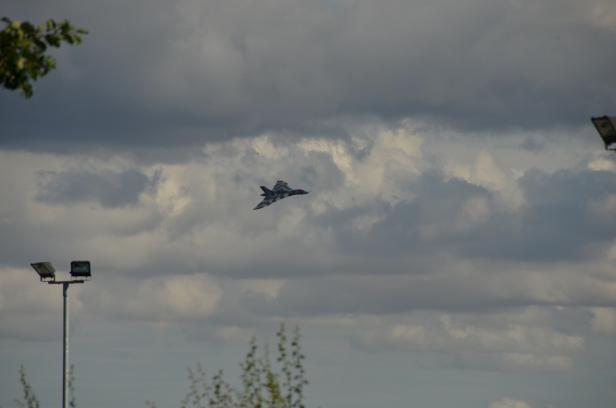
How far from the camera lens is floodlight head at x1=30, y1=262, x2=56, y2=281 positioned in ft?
277

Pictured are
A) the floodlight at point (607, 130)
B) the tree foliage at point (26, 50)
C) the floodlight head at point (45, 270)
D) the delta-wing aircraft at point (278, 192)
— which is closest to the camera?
the tree foliage at point (26, 50)

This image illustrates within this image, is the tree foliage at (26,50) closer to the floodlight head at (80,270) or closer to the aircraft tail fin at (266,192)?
the floodlight head at (80,270)

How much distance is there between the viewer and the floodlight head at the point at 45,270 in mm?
84475

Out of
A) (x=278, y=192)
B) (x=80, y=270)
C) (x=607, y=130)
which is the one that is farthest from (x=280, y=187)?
(x=607, y=130)

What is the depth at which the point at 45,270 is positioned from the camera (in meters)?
85.4

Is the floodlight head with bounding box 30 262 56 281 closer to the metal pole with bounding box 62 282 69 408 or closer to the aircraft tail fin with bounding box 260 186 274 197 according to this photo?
the metal pole with bounding box 62 282 69 408

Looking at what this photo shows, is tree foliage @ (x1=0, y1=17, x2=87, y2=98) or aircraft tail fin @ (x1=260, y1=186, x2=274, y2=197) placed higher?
aircraft tail fin @ (x1=260, y1=186, x2=274, y2=197)

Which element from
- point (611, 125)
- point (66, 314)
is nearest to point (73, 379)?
point (611, 125)

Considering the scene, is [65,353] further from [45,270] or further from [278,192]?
[278,192]

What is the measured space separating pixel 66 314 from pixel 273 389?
4512cm

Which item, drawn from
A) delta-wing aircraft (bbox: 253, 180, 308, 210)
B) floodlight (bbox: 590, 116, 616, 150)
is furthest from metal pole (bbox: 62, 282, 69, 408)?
delta-wing aircraft (bbox: 253, 180, 308, 210)

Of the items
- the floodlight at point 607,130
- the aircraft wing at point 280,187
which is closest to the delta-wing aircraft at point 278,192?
the aircraft wing at point 280,187

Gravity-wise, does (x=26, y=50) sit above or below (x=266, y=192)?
below

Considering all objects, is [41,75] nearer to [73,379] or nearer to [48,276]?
[73,379]
